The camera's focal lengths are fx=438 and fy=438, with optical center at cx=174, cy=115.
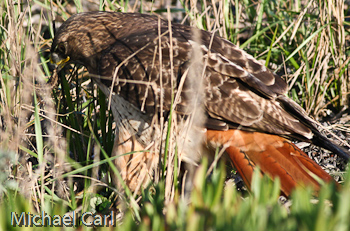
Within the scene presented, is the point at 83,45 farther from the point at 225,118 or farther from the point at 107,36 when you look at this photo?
the point at 225,118

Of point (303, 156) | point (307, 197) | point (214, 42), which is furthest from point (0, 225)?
point (214, 42)

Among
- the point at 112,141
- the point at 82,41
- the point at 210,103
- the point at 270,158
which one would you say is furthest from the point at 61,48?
the point at 270,158

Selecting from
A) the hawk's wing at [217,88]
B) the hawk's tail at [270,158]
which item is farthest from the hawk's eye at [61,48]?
the hawk's tail at [270,158]

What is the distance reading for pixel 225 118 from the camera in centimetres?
286

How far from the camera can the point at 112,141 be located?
3.46 m

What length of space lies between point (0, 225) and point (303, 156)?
72.1 inches

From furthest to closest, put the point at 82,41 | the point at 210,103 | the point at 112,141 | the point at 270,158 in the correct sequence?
the point at 112,141 < the point at 82,41 < the point at 210,103 < the point at 270,158

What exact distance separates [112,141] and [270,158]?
132 cm

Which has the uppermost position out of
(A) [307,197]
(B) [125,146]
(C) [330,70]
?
(A) [307,197]

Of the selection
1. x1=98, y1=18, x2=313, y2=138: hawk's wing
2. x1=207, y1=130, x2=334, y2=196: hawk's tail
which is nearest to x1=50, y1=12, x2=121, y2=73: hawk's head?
x1=98, y1=18, x2=313, y2=138: hawk's wing

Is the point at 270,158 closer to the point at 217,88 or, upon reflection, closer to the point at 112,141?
the point at 217,88

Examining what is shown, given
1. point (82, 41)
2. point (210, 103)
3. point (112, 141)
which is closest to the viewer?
point (210, 103)

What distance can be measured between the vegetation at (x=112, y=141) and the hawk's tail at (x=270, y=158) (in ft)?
0.55

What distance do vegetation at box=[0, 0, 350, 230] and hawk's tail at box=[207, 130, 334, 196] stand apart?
0.55 ft
